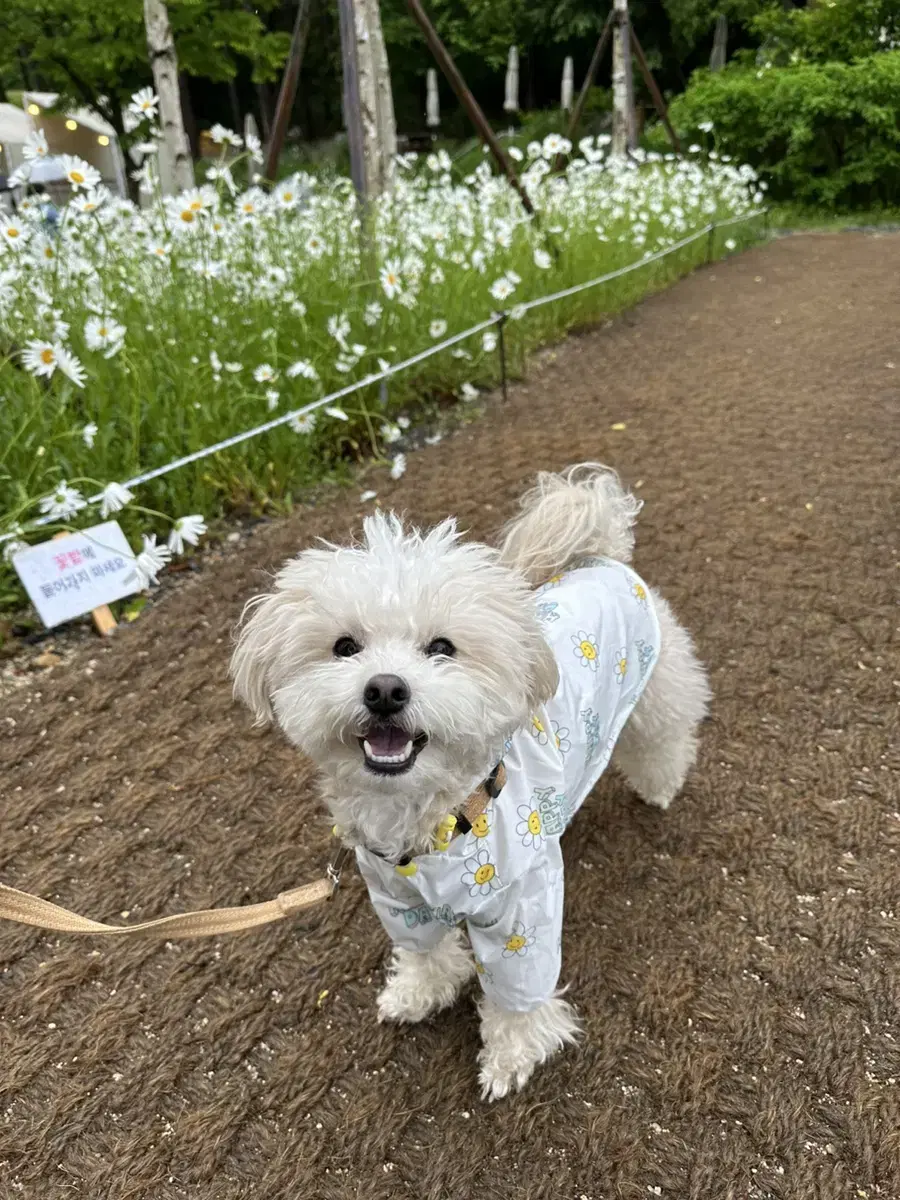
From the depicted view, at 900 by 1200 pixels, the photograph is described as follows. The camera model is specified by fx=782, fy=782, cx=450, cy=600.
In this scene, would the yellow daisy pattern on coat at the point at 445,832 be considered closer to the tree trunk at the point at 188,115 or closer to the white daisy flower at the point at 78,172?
the white daisy flower at the point at 78,172

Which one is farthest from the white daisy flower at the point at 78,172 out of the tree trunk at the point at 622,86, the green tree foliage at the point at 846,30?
the green tree foliage at the point at 846,30

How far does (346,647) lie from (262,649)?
160 mm

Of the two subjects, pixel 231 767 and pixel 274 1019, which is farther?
pixel 231 767

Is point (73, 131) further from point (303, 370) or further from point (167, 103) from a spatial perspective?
point (303, 370)

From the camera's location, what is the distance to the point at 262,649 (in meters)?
1.46

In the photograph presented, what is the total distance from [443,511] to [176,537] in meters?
1.54

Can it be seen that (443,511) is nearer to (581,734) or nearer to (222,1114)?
(581,734)

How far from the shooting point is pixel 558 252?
21.7 ft

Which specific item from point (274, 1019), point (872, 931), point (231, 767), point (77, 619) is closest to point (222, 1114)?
point (274, 1019)

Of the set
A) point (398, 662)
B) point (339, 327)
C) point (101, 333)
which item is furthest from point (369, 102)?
point (398, 662)

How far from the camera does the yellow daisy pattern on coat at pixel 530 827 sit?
1593 millimetres

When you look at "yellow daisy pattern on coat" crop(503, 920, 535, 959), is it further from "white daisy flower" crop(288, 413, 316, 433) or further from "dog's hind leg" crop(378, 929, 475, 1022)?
"white daisy flower" crop(288, 413, 316, 433)

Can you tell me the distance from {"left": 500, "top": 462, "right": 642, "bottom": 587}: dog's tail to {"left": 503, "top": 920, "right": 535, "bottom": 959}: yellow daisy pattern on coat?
860mm

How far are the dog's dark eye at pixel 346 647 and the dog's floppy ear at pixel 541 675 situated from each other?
0.33 metres
